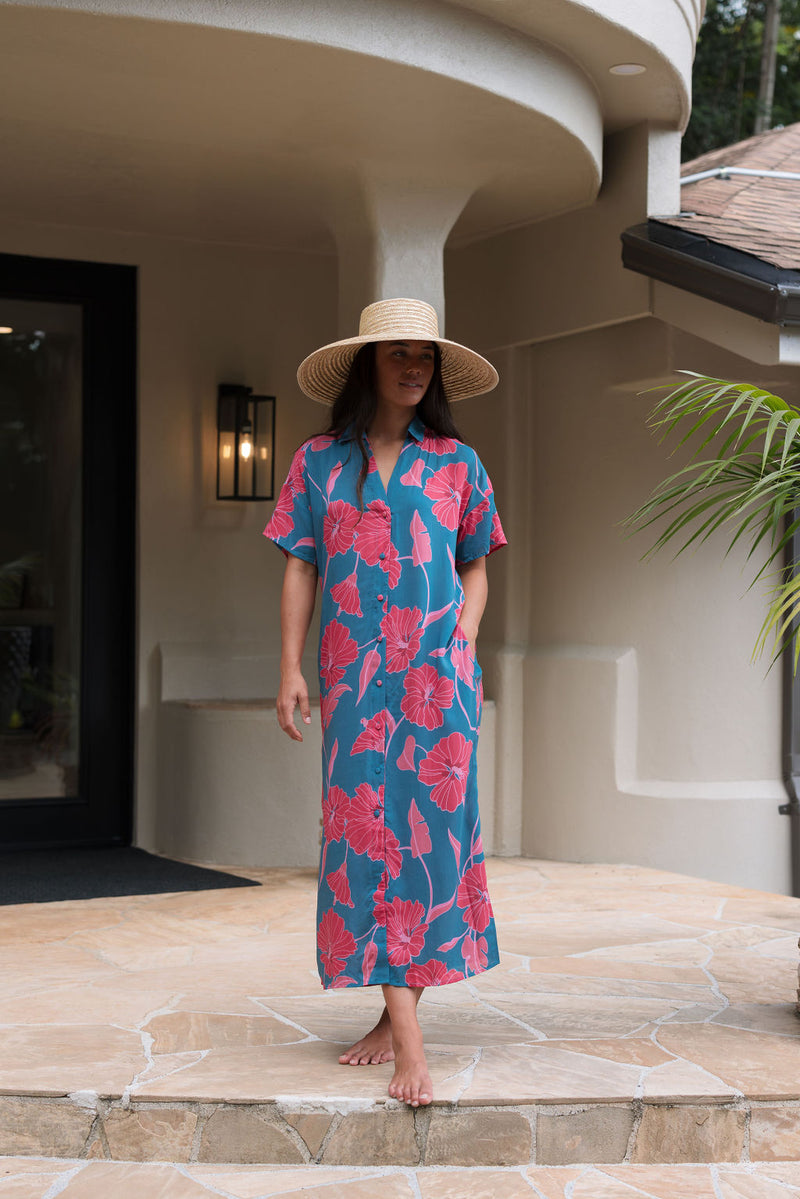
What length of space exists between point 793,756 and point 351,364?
3.73 metres

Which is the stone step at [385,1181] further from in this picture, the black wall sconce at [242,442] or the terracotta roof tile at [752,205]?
the black wall sconce at [242,442]

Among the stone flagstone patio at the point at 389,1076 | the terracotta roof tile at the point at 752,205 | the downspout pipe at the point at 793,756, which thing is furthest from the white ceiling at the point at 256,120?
the stone flagstone patio at the point at 389,1076

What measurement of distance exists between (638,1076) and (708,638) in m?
3.44

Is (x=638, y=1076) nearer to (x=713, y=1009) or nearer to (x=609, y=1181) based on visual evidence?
(x=609, y=1181)

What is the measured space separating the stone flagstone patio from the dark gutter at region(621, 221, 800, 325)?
2.54 metres

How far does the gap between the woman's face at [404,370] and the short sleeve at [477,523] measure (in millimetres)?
259

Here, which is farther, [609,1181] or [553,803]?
[553,803]

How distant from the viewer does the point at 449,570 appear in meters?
3.54

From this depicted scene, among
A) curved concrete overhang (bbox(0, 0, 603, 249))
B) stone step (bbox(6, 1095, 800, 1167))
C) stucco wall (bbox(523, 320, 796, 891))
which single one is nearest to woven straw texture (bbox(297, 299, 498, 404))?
curved concrete overhang (bbox(0, 0, 603, 249))

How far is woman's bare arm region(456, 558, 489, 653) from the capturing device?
3598 millimetres

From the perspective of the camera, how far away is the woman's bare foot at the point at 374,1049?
11.6ft

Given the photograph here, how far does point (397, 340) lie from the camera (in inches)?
140

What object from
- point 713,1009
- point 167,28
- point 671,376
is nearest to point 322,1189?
point 713,1009

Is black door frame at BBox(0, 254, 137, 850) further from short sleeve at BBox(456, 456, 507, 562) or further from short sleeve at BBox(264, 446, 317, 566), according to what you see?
short sleeve at BBox(456, 456, 507, 562)
